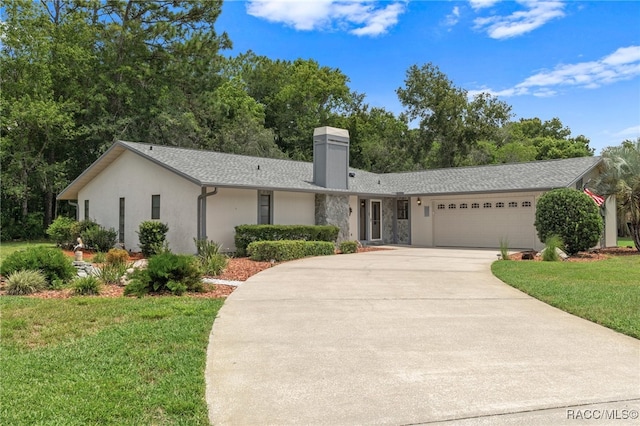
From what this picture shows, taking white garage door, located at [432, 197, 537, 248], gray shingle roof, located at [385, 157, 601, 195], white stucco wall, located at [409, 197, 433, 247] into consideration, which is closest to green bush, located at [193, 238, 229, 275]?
gray shingle roof, located at [385, 157, 601, 195]

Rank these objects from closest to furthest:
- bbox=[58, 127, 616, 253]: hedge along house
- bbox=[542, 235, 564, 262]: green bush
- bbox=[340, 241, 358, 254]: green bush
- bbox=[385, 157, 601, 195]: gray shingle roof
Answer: bbox=[542, 235, 564, 262]: green bush < bbox=[58, 127, 616, 253]: hedge along house < bbox=[340, 241, 358, 254]: green bush < bbox=[385, 157, 601, 195]: gray shingle roof

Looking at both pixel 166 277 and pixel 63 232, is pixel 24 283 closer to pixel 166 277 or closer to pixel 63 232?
pixel 166 277

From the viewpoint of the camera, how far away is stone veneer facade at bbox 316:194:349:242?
19.2 meters

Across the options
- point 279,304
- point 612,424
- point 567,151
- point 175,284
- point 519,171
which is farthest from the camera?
point 567,151

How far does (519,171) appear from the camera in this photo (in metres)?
21.5

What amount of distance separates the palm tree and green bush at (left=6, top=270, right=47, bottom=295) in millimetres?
17934

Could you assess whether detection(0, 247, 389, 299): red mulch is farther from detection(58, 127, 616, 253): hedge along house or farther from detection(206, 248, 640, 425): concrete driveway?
detection(58, 127, 616, 253): hedge along house

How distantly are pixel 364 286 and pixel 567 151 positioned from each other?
134ft

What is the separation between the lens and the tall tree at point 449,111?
124ft

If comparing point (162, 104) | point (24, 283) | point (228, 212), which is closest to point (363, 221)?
point (228, 212)

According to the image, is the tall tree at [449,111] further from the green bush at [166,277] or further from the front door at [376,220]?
the green bush at [166,277]

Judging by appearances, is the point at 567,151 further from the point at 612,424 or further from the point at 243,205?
the point at 612,424

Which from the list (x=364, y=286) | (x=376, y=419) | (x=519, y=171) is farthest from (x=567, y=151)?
(x=376, y=419)

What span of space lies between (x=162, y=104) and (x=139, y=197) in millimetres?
14719
